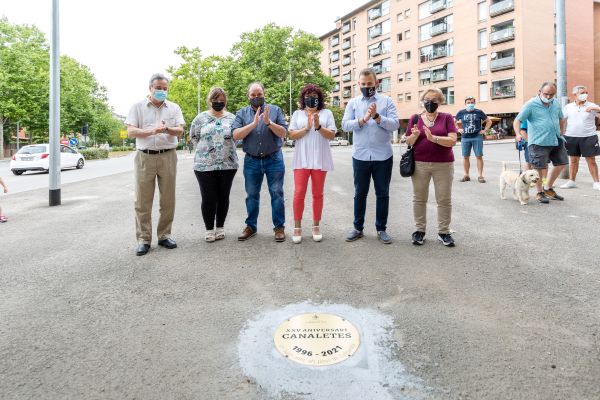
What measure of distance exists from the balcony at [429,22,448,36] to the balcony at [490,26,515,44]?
7397 millimetres

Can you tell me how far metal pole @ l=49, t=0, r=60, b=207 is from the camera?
9.13m

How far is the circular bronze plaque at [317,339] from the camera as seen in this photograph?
267cm

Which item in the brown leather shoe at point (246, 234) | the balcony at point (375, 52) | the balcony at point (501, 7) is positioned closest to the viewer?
the brown leather shoe at point (246, 234)

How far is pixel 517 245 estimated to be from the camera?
516cm

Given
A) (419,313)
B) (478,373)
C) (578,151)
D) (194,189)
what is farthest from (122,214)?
(578,151)

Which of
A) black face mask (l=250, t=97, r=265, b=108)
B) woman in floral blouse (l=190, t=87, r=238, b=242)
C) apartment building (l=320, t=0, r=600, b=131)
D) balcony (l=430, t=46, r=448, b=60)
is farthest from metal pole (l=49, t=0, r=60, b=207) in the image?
balcony (l=430, t=46, r=448, b=60)

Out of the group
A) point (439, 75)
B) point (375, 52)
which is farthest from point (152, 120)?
point (375, 52)

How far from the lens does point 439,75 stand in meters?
53.7

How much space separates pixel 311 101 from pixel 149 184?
7.24 feet

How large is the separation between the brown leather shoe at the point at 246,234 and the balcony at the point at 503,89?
150 ft

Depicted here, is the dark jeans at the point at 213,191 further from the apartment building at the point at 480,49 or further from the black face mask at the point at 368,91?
the apartment building at the point at 480,49

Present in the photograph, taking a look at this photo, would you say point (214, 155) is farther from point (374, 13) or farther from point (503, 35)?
point (374, 13)

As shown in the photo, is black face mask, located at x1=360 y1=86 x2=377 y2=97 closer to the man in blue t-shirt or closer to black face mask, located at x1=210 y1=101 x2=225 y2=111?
black face mask, located at x1=210 y1=101 x2=225 y2=111

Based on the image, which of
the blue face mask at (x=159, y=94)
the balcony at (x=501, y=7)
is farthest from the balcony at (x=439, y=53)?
the blue face mask at (x=159, y=94)
